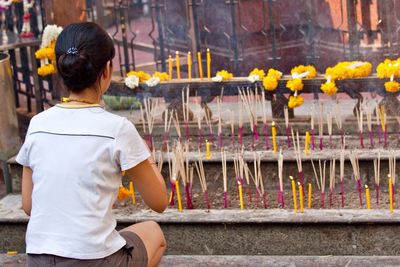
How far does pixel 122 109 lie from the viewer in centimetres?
821

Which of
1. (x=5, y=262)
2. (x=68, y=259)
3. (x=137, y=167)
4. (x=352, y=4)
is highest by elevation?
(x=352, y=4)

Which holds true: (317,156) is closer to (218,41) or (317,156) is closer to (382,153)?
(382,153)

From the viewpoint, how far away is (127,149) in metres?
3.73

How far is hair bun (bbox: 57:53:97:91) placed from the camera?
12.2 ft

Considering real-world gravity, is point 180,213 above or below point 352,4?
below

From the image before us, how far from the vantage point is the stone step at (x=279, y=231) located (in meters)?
5.30

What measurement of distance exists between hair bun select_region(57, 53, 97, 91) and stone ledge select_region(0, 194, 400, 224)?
1869mm

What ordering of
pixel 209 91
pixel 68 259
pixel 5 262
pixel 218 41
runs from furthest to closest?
pixel 218 41 → pixel 209 91 → pixel 5 262 → pixel 68 259

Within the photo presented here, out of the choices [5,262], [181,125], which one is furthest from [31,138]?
[181,125]

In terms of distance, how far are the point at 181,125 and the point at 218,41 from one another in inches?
96.0

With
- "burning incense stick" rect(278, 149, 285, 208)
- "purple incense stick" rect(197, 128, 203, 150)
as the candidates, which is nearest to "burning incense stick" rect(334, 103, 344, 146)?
"burning incense stick" rect(278, 149, 285, 208)

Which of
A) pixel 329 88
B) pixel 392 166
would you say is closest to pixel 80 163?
pixel 392 166

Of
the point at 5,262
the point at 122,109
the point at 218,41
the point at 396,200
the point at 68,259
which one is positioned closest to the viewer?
the point at 68,259

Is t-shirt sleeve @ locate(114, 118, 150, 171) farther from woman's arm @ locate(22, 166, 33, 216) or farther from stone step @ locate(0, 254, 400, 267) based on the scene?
stone step @ locate(0, 254, 400, 267)
